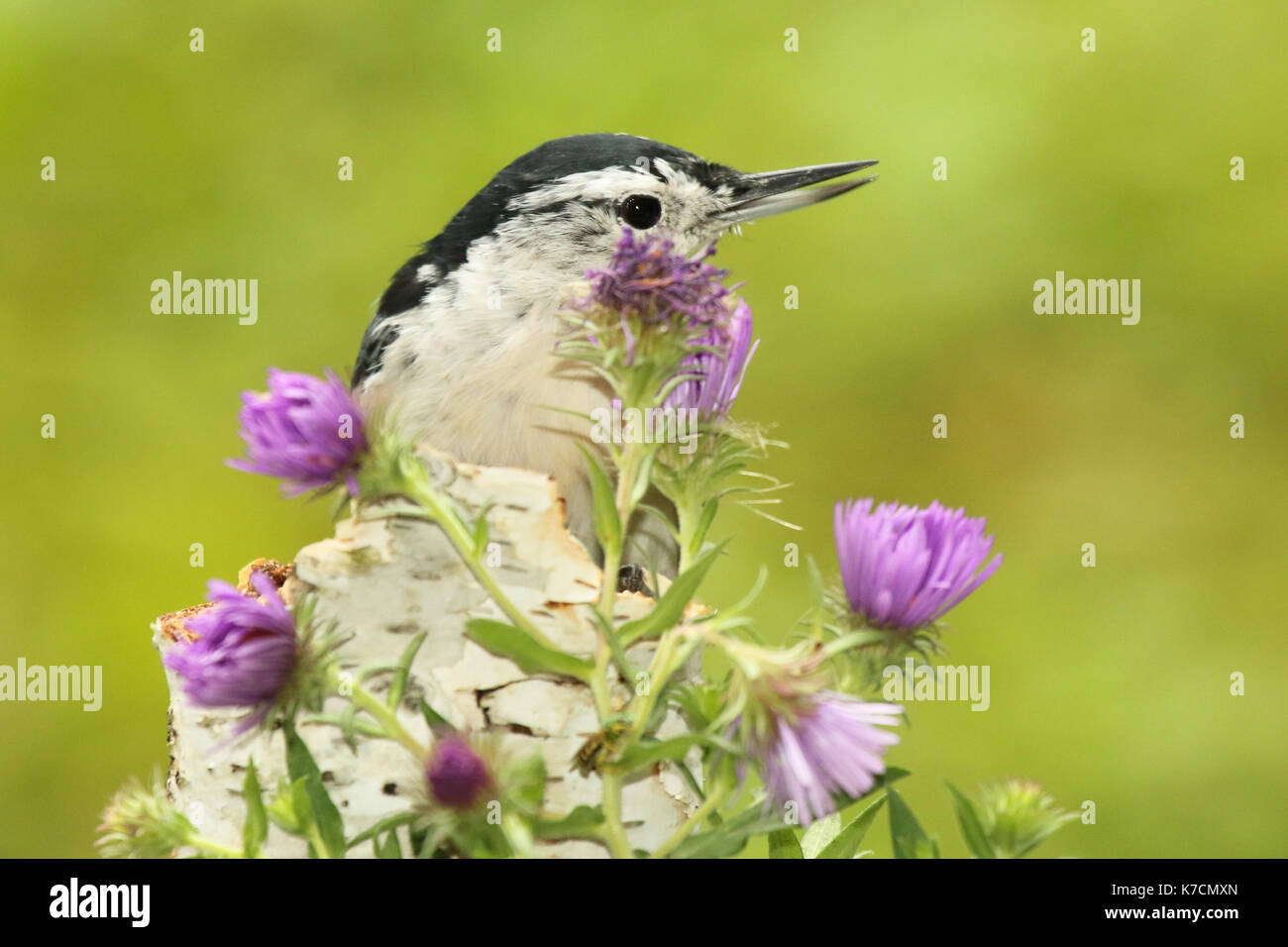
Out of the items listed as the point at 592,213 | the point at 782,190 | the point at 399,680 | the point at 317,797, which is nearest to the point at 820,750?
the point at 399,680

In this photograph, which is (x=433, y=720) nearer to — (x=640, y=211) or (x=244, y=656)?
(x=244, y=656)

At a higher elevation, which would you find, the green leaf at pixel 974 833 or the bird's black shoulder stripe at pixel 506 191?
the bird's black shoulder stripe at pixel 506 191

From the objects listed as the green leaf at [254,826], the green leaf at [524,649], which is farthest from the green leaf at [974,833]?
the green leaf at [254,826]

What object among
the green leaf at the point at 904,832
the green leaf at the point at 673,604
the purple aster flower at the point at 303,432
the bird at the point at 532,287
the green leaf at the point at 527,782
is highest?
the bird at the point at 532,287

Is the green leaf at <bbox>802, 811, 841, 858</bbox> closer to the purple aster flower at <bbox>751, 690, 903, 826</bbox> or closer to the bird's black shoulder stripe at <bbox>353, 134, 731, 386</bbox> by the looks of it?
the purple aster flower at <bbox>751, 690, 903, 826</bbox>

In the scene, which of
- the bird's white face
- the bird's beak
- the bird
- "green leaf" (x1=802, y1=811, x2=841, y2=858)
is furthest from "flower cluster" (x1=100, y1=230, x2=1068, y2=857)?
the bird's beak

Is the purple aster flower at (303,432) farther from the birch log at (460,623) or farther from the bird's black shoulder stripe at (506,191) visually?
the bird's black shoulder stripe at (506,191)

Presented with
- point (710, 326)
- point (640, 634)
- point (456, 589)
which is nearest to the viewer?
point (640, 634)
